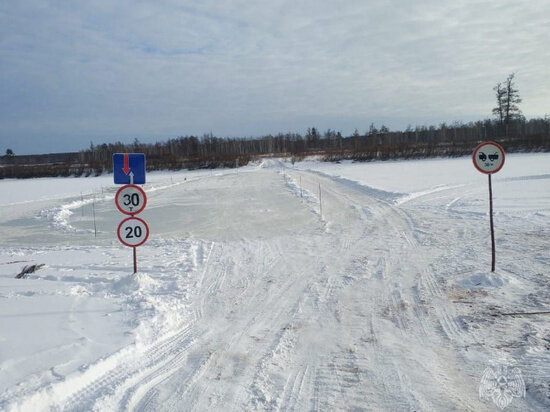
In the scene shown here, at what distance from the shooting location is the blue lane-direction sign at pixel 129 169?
785 centimetres

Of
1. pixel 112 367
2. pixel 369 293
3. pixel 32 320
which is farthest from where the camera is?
pixel 369 293

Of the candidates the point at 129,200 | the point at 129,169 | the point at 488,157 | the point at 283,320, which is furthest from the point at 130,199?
the point at 488,157

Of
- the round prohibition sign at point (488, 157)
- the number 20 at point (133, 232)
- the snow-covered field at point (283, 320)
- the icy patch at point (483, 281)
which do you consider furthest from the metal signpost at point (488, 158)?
the number 20 at point (133, 232)

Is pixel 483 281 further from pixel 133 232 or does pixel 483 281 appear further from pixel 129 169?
pixel 129 169

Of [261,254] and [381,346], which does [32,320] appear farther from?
[261,254]

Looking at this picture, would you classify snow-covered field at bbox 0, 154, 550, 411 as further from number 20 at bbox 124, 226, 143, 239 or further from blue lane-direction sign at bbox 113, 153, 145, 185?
blue lane-direction sign at bbox 113, 153, 145, 185

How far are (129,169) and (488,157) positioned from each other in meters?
6.70

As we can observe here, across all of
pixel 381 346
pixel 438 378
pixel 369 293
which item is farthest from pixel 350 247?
pixel 438 378

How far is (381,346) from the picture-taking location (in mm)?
5105

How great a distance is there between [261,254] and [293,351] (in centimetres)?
534

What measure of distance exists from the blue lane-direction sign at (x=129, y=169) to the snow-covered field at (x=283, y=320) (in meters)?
1.82

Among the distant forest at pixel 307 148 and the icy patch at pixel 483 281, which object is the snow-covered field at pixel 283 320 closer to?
the icy patch at pixel 483 281

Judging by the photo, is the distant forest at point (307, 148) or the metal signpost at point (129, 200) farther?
the distant forest at point (307, 148)

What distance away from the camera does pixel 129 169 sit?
26.1 feet
